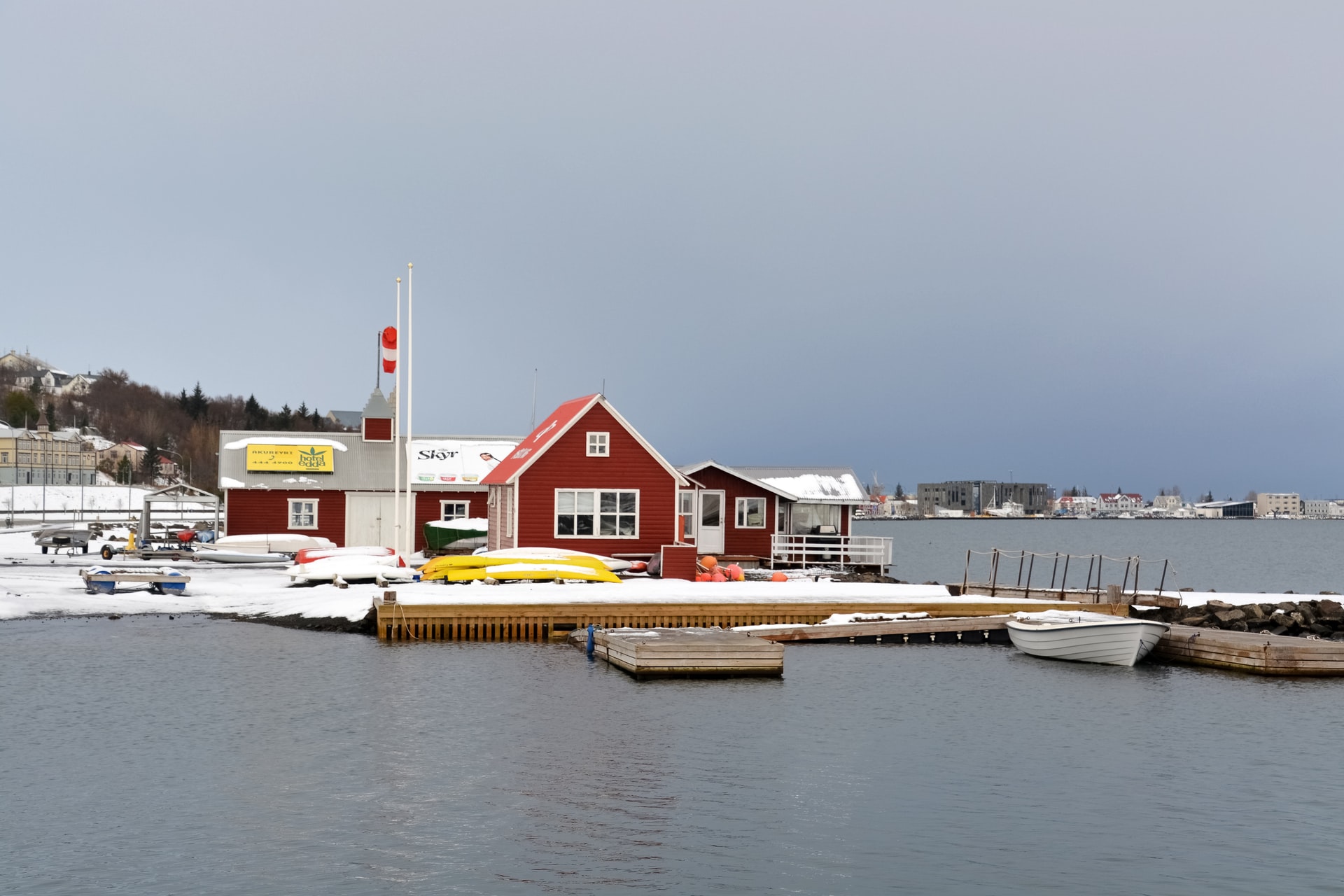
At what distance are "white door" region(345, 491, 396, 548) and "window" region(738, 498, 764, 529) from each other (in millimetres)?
18604

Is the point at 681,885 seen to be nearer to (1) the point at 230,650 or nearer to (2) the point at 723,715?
(2) the point at 723,715

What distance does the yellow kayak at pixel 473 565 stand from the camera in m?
39.3

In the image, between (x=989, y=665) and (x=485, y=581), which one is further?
(x=485, y=581)

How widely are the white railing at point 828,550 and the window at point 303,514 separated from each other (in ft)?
77.0

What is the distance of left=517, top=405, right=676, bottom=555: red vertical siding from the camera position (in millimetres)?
46656

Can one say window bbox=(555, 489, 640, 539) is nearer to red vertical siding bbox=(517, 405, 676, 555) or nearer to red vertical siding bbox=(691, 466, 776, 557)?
red vertical siding bbox=(517, 405, 676, 555)

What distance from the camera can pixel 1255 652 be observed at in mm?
30469

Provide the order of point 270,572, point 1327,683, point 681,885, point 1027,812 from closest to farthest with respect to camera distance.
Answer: point 681,885
point 1027,812
point 1327,683
point 270,572

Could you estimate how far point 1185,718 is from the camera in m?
24.6

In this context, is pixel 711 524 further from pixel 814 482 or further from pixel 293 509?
pixel 293 509

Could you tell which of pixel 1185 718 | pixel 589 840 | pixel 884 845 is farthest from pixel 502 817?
pixel 1185 718

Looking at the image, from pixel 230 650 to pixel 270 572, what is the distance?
20.7 metres

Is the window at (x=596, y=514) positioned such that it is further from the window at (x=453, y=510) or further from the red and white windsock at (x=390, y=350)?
the window at (x=453, y=510)

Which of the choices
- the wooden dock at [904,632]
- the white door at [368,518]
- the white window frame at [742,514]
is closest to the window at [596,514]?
the white window frame at [742,514]
